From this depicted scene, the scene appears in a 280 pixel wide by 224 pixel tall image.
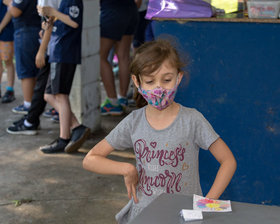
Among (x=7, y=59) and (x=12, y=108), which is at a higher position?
(x=7, y=59)

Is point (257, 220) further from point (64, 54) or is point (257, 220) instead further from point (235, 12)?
point (64, 54)

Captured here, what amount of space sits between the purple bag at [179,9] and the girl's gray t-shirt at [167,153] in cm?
104

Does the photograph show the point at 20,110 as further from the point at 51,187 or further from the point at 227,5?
the point at 227,5

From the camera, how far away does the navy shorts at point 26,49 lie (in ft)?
18.0

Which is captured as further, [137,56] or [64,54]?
[64,54]

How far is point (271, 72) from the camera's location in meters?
2.87

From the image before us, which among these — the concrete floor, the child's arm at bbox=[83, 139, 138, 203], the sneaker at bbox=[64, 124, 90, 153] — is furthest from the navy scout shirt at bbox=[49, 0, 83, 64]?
the child's arm at bbox=[83, 139, 138, 203]

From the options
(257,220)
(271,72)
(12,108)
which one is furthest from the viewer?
(12,108)

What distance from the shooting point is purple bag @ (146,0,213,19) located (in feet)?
9.77

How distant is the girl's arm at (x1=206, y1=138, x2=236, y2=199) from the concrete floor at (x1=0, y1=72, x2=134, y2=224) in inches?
57.3

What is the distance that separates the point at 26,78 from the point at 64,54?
134 cm

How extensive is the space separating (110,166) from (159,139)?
0.78ft

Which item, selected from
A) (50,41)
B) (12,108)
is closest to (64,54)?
(50,41)

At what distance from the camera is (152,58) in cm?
205
